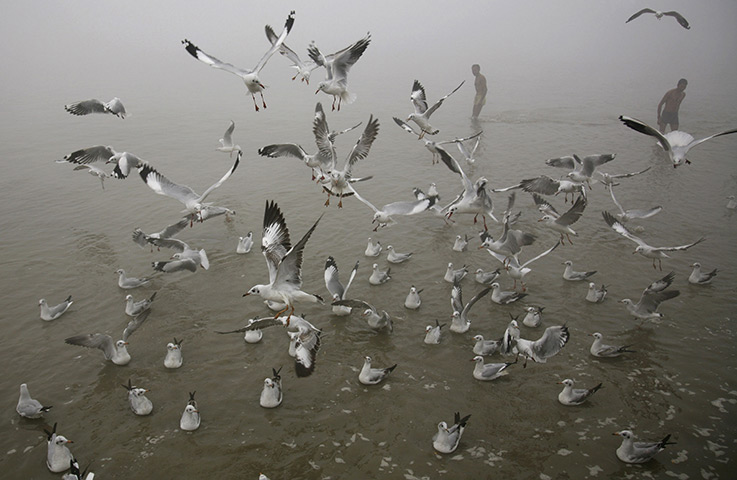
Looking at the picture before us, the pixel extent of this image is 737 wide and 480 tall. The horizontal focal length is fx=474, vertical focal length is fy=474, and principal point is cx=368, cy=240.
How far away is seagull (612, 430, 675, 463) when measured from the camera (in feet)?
19.6

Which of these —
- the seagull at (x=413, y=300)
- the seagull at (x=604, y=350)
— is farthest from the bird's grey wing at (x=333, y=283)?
the seagull at (x=604, y=350)

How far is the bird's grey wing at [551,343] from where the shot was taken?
24.7ft

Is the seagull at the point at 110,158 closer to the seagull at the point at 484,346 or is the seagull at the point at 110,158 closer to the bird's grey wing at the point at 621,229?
the seagull at the point at 484,346

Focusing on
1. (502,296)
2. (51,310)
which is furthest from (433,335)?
(51,310)

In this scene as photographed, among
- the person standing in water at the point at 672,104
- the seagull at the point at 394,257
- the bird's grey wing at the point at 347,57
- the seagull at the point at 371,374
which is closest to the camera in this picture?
the seagull at the point at 371,374

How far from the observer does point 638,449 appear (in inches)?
236

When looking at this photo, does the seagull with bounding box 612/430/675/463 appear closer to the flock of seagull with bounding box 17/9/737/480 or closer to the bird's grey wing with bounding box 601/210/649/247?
the flock of seagull with bounding box 17/9/737/480

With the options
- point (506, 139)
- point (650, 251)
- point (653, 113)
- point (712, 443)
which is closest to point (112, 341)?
point (712, 443)

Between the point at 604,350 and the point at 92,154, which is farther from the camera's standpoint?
the point at 92,154

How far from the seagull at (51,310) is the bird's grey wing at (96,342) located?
1724 millimetres

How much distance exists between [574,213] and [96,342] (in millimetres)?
9188

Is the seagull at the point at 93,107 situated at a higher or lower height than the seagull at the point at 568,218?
lower

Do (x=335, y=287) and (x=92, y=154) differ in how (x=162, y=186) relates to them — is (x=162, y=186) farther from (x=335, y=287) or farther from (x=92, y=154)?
(x=335, y=287)

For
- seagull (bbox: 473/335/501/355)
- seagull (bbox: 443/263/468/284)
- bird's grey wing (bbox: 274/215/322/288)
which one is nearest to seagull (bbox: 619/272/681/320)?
seagull (bbox: 473/335/501/355)
